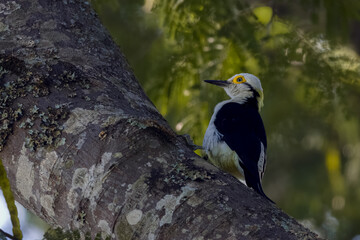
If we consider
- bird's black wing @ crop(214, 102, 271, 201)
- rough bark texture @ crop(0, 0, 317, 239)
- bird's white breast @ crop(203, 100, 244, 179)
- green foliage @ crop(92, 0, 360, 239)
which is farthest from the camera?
green foliage @ crop(92, 0, 360, 239)

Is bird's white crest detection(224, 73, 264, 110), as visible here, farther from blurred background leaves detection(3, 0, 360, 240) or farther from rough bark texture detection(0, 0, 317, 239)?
rough bark texture detection(0, 0, 317, 239)

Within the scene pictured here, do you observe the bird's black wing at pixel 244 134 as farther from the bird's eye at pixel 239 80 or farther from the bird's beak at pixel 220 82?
the bird's eye at pixel 239 80

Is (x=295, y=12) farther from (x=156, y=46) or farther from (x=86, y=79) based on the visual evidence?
(x=86, y=79)

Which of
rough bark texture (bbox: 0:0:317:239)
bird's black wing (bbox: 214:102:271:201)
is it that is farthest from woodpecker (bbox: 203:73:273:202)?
rough bark texture (bbox: 0:0:317:239)

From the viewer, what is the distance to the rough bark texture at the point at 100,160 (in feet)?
4.64

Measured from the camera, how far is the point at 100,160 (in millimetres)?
1600

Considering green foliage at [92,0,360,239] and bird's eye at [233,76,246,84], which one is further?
bird's eye at [233,76,246,84]

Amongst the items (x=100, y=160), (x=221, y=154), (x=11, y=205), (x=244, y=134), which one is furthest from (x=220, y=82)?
(x=11, y=205)

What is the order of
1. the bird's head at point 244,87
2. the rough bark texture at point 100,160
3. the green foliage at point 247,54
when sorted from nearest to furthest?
the rough bark texture at point 100,160 < the green foliage at point 247,54 < the bird's head at point 244,87

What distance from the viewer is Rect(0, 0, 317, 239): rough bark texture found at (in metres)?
1.41

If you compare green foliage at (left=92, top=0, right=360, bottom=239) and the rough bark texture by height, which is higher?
the rough bark texture

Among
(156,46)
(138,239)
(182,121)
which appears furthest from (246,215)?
(156,46)

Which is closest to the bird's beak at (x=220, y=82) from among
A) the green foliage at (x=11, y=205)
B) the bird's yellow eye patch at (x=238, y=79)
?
the bird's yellow eye patch at (x=238, y=79)

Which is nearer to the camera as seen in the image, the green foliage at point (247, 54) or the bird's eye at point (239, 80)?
the green foliage at point (247, 54)
